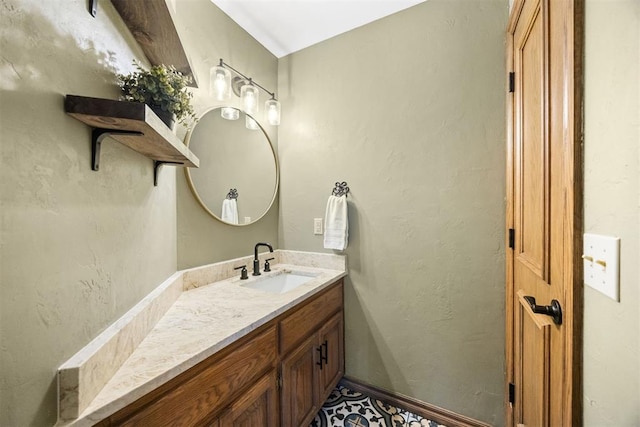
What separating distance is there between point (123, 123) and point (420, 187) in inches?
57.9

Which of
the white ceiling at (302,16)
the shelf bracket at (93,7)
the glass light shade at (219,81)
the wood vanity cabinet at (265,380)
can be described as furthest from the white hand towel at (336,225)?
the shelf bracket at (93,7)

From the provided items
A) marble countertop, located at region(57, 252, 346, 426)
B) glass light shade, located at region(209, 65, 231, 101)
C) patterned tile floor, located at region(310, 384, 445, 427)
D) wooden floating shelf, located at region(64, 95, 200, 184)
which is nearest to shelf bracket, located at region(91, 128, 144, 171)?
wooden floating shelf, located at region(64, 95, 200, 184)

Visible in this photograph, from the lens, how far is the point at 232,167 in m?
1.67

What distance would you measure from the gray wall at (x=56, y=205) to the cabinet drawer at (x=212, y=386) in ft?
0.74

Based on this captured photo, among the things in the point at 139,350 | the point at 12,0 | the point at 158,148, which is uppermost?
the point at 12,0

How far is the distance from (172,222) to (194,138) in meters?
0.51

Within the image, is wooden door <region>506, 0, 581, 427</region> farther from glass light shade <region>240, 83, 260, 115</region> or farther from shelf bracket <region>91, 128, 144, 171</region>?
glass light shade <region>240, 83, 260, 115</region>

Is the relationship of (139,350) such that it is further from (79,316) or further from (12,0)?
(12,0)

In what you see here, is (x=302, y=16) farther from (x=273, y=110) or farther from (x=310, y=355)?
(x=310, y=355)

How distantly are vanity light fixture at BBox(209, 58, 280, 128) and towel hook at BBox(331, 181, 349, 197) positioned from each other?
68cm

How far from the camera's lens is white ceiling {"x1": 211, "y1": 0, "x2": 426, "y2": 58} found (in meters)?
1.56

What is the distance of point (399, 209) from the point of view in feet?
5.28

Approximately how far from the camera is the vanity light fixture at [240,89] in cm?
143

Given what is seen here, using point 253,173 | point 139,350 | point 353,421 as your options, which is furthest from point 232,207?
point 353,421
